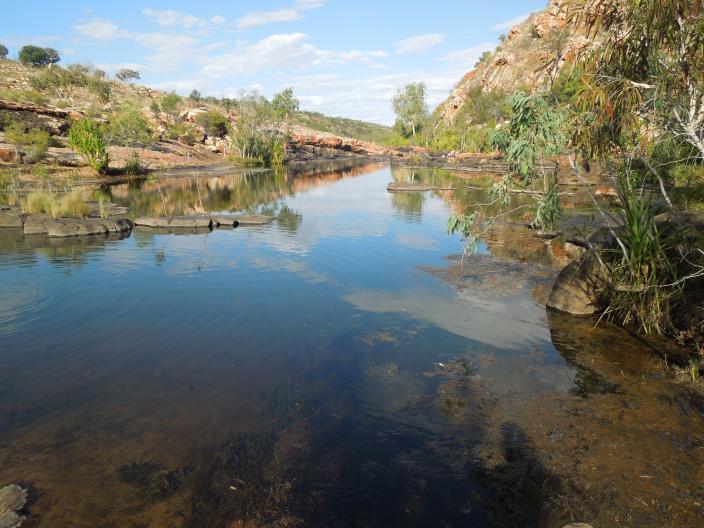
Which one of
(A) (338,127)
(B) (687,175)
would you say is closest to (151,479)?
(B) (687,175)

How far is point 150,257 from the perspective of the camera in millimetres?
16953

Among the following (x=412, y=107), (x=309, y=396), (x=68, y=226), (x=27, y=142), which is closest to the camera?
(x=309, y=396)

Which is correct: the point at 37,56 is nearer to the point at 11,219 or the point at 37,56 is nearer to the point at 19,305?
the point at 11,219

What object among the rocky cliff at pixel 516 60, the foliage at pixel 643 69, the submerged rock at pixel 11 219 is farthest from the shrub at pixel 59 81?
the foliage at pixel 643 69

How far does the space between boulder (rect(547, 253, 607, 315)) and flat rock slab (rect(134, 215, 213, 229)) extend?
56.7 feet

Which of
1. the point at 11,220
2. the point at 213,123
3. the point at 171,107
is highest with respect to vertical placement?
the point at 171,107

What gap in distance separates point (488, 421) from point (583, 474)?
58.4 inches

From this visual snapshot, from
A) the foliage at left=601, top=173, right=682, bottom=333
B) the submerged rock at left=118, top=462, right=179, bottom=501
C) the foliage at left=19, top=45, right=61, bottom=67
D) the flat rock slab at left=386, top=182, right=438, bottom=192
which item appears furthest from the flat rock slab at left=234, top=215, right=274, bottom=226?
the foliage at left=19, top=45, right=61, bottom=67

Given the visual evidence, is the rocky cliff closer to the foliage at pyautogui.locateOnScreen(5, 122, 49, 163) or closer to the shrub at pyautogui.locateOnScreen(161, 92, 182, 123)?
the shrub at pyautogui.locateOnScreen(161, 92, 182, 123)

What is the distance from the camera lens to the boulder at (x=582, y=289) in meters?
10.9

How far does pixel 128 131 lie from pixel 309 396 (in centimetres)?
6225

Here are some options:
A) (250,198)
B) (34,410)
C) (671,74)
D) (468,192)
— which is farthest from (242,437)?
(468,192)

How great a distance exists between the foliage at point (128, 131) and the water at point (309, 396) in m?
49.5

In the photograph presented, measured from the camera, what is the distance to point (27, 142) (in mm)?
45500
